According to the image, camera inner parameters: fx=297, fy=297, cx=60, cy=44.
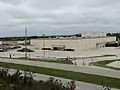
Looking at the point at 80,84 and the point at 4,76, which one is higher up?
the point at 4,76

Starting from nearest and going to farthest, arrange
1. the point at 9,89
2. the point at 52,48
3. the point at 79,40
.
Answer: the point at 9,89
the point at 79,40
the point at 52,48

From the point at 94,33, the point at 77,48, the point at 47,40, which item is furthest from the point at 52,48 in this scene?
the point at 94,33

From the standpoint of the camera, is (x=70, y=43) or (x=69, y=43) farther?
(x=69, y=43)

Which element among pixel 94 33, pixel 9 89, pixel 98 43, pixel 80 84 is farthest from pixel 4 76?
pixel 94 33

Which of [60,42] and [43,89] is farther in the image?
[60,42]

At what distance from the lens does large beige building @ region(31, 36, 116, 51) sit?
97.3 metres

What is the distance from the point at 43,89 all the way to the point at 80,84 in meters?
11.4

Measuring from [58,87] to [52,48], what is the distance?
92.9m

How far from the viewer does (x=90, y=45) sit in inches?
4176

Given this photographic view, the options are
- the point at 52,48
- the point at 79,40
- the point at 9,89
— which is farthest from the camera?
the point at 52,48

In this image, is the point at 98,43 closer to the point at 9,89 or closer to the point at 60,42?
the point at 60,42

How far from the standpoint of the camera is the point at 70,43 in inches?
3856

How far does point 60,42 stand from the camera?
336ft

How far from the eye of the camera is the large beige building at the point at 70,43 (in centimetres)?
9731
